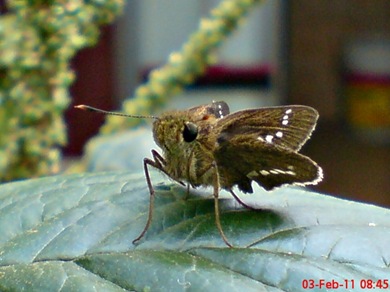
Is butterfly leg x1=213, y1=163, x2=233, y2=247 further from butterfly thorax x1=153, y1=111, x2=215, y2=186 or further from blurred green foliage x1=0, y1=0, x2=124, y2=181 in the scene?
blurred green foliage x1=0, y1=0, x2=124, y2=181

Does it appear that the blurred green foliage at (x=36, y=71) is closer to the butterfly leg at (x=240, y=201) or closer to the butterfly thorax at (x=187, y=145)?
the butterfly thorax at (x=187, y=145)

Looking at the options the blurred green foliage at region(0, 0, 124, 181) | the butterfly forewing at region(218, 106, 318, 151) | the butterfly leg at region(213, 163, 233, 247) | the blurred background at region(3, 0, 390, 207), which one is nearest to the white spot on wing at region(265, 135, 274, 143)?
the butterfly forewing at region(218, 106, 318, 151)

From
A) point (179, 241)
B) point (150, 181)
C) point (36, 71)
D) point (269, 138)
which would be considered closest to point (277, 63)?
point (36, 71)

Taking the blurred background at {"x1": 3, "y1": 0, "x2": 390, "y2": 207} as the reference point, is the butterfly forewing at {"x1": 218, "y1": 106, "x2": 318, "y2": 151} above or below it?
above

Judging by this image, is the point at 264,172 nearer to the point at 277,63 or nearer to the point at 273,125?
the point at 273,125

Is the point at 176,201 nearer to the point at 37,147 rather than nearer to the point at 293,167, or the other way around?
the point at 293,167
